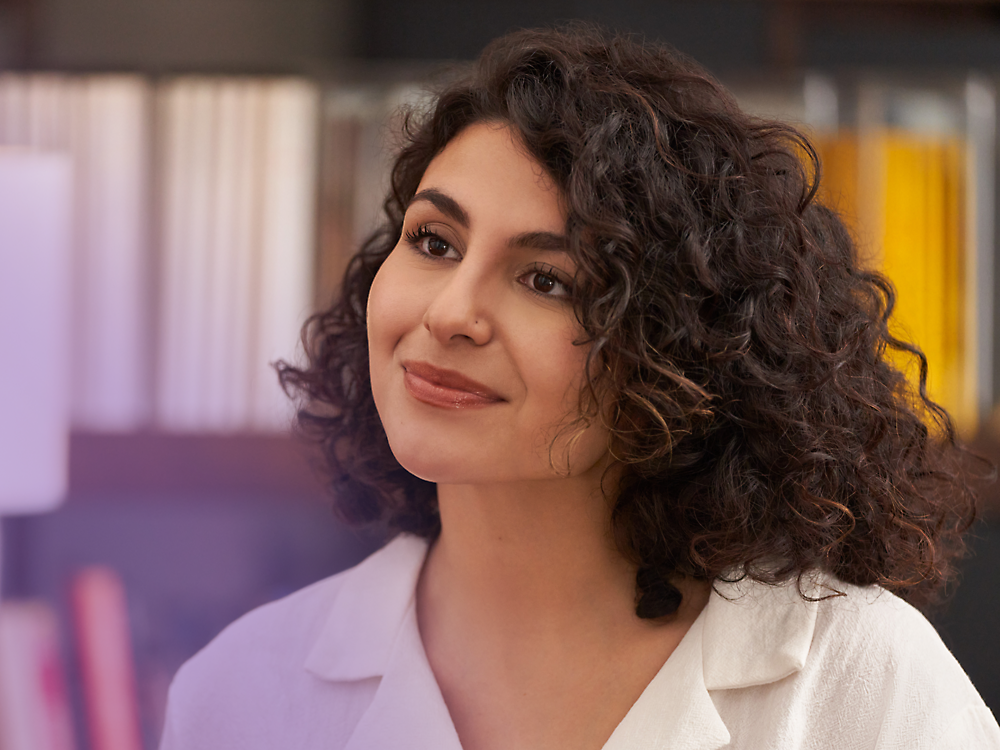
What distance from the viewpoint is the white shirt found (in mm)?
770

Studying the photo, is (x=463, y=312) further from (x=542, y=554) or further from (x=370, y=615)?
(x=370, y=615)

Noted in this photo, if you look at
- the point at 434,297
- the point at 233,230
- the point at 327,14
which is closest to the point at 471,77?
the point at 434,297

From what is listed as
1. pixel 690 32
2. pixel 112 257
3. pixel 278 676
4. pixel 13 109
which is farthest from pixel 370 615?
pixel 690 32

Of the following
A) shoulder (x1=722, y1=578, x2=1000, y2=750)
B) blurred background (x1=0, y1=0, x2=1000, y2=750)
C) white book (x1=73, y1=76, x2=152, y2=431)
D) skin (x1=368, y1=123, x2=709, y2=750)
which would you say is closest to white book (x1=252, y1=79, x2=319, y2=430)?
blurred background (x1=0, y1=0, x2=1000, y2=750)

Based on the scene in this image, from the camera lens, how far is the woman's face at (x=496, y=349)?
2.39ft

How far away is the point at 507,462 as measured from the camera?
2.44 ft

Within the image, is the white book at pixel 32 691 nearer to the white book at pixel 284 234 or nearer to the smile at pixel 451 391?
the smile at pixel 451 391

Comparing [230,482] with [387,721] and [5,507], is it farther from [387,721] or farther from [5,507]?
[387,721]

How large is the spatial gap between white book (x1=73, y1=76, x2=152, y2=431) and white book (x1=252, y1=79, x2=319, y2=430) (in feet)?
0.65

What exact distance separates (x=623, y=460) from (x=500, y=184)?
26 cm

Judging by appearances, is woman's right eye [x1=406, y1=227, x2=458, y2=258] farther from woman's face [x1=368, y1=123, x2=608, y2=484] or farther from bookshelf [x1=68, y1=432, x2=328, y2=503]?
bookshelf [x1=68, y1=432, x2=328, y2=503]

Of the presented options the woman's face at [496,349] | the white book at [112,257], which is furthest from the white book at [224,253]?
the woman's face at [496,349]

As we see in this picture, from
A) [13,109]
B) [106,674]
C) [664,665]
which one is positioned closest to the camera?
[664,665]

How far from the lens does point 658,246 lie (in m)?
0.76
